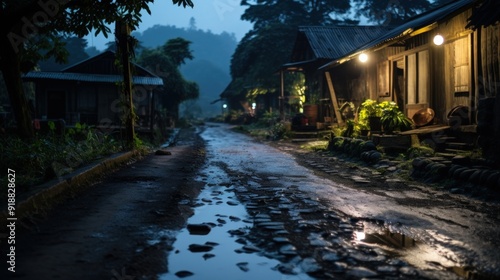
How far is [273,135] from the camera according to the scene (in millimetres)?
21344

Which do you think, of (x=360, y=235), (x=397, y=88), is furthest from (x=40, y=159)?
(x=397, y=88)

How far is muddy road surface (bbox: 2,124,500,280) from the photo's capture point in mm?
3137

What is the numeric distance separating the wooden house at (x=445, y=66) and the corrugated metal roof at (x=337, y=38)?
26.4 ft

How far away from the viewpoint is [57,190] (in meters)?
5.62

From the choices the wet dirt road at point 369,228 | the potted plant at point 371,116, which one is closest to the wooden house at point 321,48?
the potted plant at point 371,116

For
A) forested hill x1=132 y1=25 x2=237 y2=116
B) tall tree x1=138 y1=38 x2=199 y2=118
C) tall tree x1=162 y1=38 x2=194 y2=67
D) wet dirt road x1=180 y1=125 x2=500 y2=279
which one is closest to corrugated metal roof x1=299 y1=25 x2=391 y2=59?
tall tree x1=138 y1=38 x2=199 y2=118

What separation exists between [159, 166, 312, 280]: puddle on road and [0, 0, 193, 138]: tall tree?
4804 millimetres

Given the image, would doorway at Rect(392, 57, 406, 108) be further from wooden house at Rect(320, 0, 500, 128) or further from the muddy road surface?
the muddy road surface

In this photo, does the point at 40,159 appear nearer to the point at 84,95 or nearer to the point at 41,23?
the point at 41,23

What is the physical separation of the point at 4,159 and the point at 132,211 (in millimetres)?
3033

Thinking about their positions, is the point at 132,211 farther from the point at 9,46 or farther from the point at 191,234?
the point at 9,46

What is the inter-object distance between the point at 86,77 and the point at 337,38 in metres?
15.2

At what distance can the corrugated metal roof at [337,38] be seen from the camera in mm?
24703

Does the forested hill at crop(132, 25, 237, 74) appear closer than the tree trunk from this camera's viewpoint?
No
